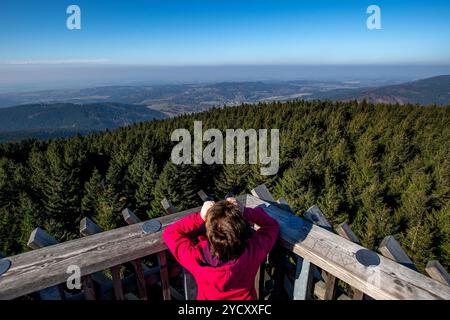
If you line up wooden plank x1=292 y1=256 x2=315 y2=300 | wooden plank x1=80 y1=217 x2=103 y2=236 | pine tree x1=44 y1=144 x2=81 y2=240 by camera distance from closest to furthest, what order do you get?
wooden plank x1=80 y1=217 x2=103 y2=236 < wooden plank x1=292 y1=256 x2=315 y2=300 < pine tree x1=44 y1=144 x2=81 y2=240

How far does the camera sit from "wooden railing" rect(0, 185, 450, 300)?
2.14 m

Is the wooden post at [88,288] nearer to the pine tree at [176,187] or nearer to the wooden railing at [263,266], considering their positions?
the wooden railing at [263,266]

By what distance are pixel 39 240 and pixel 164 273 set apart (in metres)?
1.23

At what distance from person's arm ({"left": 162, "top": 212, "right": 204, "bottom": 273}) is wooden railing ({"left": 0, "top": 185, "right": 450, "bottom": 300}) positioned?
5.8 inches

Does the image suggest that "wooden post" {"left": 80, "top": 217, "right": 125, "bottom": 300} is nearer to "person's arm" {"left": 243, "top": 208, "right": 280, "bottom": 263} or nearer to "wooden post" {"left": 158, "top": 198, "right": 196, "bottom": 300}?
"wooden post" {"left": 158, "top": 198, "right": 196, "bottom": 300}

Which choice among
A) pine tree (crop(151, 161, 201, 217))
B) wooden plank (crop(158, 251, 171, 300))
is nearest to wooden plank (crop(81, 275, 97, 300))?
wooden plank (crop(158, 251, 171, 300))

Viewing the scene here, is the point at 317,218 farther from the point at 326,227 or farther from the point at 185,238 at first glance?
the point at 185,238

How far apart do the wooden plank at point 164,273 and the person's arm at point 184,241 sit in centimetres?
28

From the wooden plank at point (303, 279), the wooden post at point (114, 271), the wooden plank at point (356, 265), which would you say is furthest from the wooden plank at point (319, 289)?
the wooden post at point (114, 271)

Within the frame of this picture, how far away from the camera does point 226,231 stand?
8.39ft

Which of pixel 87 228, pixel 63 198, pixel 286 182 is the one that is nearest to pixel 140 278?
pixel 87 228

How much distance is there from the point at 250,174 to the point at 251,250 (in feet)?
140
